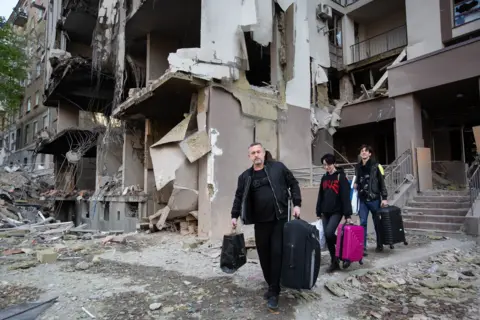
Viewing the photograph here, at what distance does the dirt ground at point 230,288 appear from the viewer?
11.9 ft

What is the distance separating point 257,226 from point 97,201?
42.3 feet

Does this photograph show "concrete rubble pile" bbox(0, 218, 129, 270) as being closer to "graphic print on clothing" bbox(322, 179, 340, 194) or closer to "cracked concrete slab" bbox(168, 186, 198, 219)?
"cracked concrete slab" bbox(168, 186, 198, 219)

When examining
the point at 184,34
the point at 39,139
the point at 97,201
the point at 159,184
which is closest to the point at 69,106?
the point at 39,139

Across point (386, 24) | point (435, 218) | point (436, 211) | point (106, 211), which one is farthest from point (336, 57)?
point (106, 211)

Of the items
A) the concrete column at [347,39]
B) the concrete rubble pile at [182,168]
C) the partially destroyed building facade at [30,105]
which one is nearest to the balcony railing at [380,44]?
the concrete column at [347,39]

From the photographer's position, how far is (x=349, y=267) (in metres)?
5.04

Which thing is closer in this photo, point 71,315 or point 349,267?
point 71,315

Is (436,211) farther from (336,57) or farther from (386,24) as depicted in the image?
(386,24)

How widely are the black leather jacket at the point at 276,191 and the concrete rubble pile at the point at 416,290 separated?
131 cm

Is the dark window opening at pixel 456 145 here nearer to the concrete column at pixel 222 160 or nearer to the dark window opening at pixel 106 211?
the concrete column at pixel 222 160

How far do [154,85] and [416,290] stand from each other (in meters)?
8.14

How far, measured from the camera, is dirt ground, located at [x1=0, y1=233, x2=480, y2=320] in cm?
363

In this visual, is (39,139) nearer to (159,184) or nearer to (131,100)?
(131,100)

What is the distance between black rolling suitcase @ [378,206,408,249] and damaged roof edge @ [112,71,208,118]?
5.72 meters
